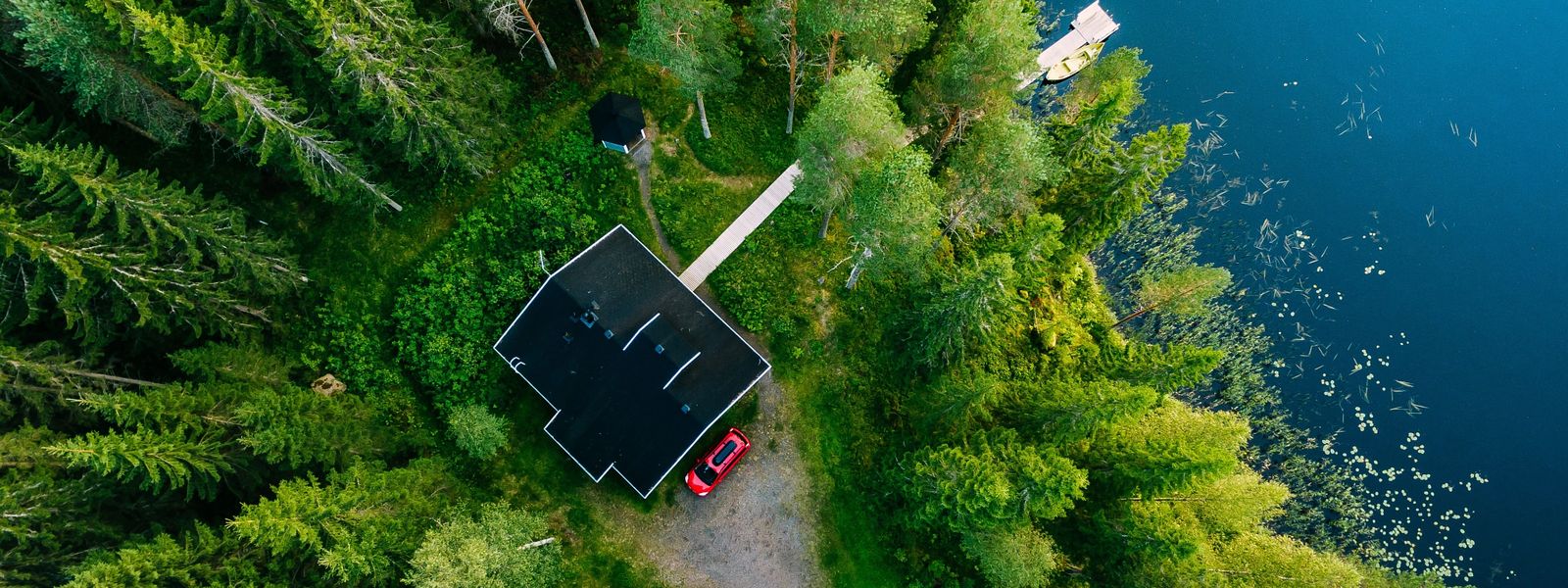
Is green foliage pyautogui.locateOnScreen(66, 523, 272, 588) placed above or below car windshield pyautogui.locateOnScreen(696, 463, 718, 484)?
below

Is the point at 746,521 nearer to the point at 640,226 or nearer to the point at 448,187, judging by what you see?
the point at 640,226

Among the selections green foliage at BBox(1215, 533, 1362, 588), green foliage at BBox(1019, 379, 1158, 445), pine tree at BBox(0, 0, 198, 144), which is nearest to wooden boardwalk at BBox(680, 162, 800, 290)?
green foliage at BBox(1019, 379, 1158, 445)

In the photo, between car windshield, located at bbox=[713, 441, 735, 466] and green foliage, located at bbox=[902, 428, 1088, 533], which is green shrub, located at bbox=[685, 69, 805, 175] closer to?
car windshield, located at bbox=[713, 441, 735, 466]

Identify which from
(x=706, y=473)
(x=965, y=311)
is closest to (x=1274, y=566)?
(x=965, y=311)

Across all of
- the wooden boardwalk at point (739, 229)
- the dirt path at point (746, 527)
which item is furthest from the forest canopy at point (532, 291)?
the wooden boardwalk at point (739, 229)

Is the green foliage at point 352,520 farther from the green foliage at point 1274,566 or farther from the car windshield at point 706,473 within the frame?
the green foliage at point 1274,566

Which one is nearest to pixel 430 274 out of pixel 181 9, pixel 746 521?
pixel 181 9
